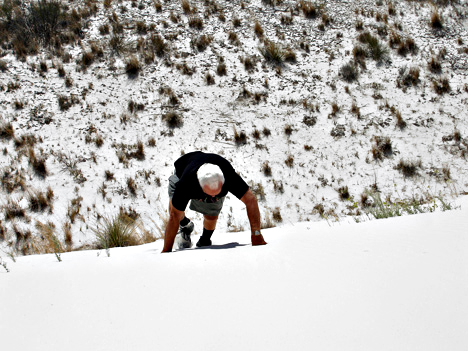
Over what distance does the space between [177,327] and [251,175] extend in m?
5.96

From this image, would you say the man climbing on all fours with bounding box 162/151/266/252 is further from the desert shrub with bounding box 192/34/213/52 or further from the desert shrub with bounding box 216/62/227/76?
the desert shrub with bounding box 192/34/213/52

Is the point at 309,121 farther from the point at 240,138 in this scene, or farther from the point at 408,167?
the point at 408,167

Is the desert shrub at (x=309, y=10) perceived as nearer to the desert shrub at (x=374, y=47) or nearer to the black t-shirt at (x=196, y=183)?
the desert shrub at (x=374, y=47)

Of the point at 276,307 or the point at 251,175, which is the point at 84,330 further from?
the point at 251,175

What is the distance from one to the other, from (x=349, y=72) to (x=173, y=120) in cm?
500

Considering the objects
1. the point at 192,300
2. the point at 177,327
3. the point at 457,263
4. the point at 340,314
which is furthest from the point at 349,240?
the point at 177,327

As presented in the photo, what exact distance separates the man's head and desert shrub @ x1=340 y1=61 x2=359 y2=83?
7.72m

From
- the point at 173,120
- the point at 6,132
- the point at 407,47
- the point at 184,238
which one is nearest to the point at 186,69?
the point at 173,120

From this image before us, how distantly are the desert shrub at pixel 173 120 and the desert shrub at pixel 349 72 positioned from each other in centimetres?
466

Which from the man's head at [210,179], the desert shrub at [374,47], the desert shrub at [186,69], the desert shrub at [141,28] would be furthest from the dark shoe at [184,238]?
the desert shrub at [141,28]

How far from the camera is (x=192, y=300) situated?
1624mm

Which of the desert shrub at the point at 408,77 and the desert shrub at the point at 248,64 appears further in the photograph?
the desert shrub at the point at 248,64

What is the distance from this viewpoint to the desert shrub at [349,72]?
9.29m

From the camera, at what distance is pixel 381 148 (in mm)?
7801
